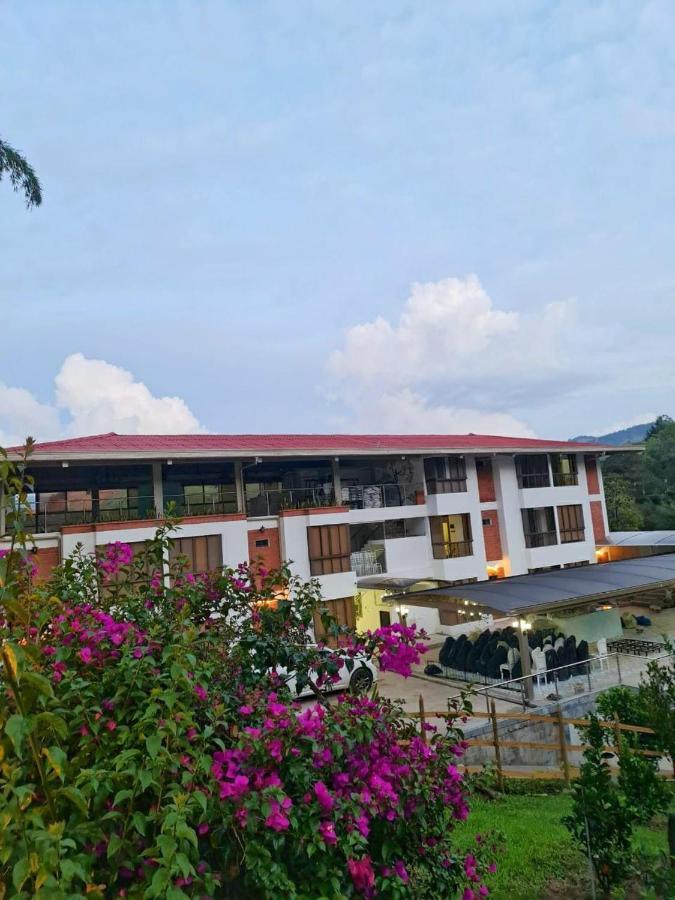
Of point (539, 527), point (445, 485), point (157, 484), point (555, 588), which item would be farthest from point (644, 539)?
point (157, 484)

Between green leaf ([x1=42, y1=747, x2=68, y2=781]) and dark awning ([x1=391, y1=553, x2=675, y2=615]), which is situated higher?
green leaf ([x1=42, y1=747, x2=68, y2=781])

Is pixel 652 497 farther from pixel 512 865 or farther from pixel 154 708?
pixel 154 708

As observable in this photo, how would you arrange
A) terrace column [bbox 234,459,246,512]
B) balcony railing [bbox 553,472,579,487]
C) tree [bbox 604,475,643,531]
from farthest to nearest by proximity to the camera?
tree [bbox 604,475,643,531]
balcony railing [bbox 553,472,579,487]
terrace column [bbox 234,459,246,512]

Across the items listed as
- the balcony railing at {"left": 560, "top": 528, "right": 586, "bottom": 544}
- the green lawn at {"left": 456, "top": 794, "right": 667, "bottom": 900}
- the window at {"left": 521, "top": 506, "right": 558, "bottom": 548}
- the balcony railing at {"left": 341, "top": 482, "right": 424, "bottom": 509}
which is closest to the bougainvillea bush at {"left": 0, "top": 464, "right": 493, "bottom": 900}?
the green lawn at {"left": 456, "top": 794, "right": 667, "bottom": 900}

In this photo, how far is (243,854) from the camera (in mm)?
2463

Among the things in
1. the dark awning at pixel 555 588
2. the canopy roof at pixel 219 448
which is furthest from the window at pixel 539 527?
the dark awning at pixel 555 588

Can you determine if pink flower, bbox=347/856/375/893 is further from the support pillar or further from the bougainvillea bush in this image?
the support pillar

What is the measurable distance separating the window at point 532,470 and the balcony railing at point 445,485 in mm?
3638

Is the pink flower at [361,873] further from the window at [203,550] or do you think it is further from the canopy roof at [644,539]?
the canopy roof at [644,539]

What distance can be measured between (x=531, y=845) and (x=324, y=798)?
219 inches

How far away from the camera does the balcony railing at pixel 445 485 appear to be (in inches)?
912

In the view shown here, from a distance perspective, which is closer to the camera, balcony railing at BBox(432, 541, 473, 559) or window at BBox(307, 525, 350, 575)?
window at BBox(307, 525, 350, 575)

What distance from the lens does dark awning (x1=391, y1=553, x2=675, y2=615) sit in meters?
14.3

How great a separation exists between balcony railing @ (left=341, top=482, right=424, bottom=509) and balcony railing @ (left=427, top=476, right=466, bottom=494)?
43 cm
